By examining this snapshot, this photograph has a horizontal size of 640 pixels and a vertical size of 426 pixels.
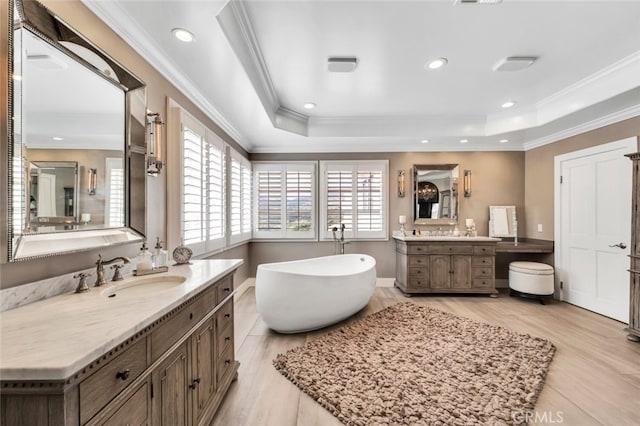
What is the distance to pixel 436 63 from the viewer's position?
268 centimetres

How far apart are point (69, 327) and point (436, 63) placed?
127 inches

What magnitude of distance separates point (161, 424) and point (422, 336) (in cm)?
249

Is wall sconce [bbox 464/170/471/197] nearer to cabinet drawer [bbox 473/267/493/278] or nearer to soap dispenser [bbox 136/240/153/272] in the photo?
cabinet drawer [bbox 473/267/493/278]

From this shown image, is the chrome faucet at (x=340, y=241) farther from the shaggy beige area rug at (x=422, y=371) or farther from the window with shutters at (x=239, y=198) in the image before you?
the shaggy beige area rug at (x=422, y=371)

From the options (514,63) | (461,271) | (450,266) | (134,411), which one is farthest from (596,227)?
(134,411)

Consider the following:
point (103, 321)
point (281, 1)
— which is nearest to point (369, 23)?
point (281, 1)

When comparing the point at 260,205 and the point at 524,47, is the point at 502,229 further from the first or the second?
the point at 260,205

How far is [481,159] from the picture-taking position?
493 cm

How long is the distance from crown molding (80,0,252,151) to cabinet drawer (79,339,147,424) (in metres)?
1.85

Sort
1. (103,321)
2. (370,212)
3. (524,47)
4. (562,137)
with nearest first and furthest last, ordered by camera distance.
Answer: (103,321) < (524,47) < (562,137) < (370,212)

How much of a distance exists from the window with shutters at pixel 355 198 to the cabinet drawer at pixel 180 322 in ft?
10.9

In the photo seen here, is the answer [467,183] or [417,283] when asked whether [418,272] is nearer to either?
[417,283]

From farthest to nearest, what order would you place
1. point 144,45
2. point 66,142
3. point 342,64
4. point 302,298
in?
point 302,298
point 342,64
point 144,45
point 66,142

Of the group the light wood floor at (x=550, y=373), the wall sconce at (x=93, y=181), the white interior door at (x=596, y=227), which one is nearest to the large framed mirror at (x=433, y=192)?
the white interior door at (x=596, y=227)
